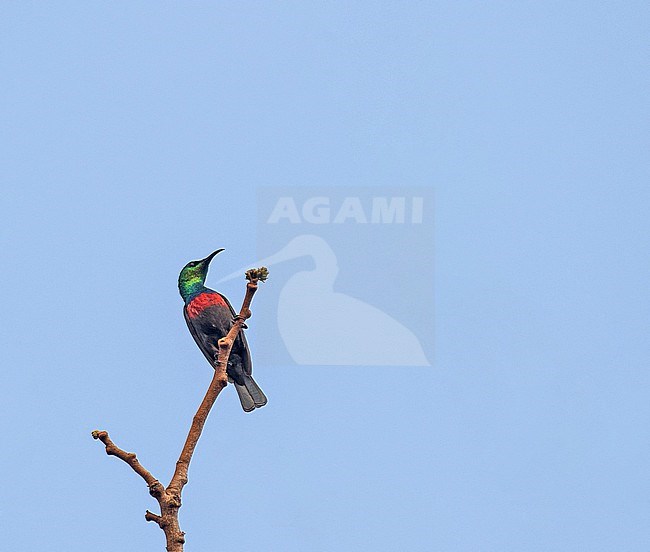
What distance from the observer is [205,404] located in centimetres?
586

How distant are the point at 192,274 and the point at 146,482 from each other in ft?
18.4

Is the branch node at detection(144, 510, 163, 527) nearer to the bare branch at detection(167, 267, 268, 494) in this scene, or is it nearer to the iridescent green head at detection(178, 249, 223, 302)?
the bare branch at detection(167, 267, 268, 494)

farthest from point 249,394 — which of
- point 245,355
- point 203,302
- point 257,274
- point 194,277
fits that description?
point 257,274

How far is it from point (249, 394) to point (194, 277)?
1.78m

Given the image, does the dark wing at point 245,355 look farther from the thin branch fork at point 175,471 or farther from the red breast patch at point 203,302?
the thin branch fork at point 175,471

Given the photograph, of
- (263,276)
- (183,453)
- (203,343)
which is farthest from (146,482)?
(203,343)

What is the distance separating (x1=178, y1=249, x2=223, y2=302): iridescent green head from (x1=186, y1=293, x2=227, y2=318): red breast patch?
0.11 meters

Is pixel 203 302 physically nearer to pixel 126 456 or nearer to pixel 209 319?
pixel 209 319

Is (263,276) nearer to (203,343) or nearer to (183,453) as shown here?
(183,453)

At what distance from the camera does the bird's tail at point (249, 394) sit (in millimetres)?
9727

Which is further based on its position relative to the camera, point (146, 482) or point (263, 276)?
point (263, 276)

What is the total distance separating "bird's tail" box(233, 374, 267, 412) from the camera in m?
9.73

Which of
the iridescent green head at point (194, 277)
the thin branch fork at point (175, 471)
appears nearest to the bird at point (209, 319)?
the iridescent green head at point (194, 277)

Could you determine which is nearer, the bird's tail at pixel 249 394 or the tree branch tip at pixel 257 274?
the tree branch tip at pixel 257 274
